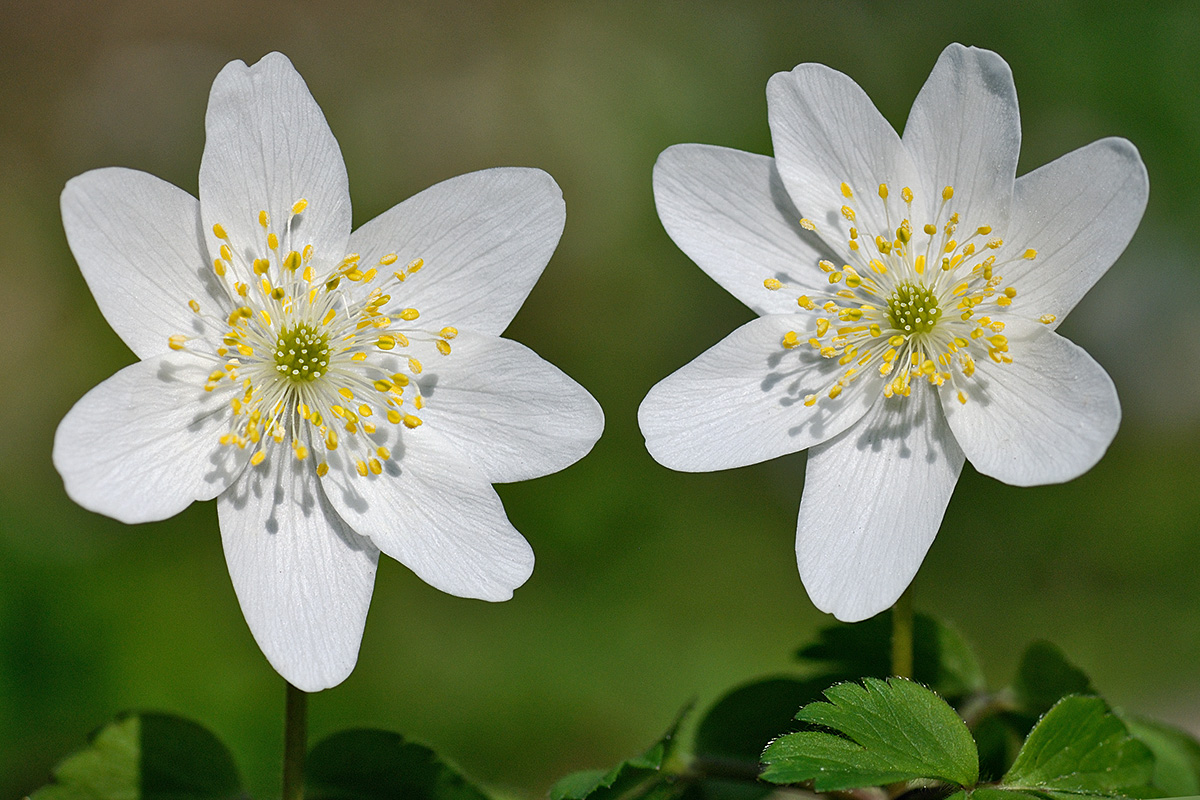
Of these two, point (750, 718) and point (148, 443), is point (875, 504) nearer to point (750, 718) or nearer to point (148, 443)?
point (750, 718)

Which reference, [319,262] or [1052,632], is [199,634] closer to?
[319,262]

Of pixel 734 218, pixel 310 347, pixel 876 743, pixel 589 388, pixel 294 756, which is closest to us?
pixel 876 743

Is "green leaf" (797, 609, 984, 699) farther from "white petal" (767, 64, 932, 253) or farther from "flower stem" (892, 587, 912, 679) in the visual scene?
"white petal" (767, 64, 932, 253)

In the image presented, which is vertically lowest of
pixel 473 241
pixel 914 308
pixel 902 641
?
pixel 902 641

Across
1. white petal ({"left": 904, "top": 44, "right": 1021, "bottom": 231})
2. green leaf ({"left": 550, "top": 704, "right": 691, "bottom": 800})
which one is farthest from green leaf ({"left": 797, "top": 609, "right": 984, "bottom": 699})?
white petal ({"left": 904, "top": 44, "right": 1021, "bottom": 231})

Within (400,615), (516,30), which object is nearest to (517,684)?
(400,615)

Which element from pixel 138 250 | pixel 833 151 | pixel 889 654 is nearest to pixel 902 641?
pixel 889 654

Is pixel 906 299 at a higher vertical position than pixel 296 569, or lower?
higher
